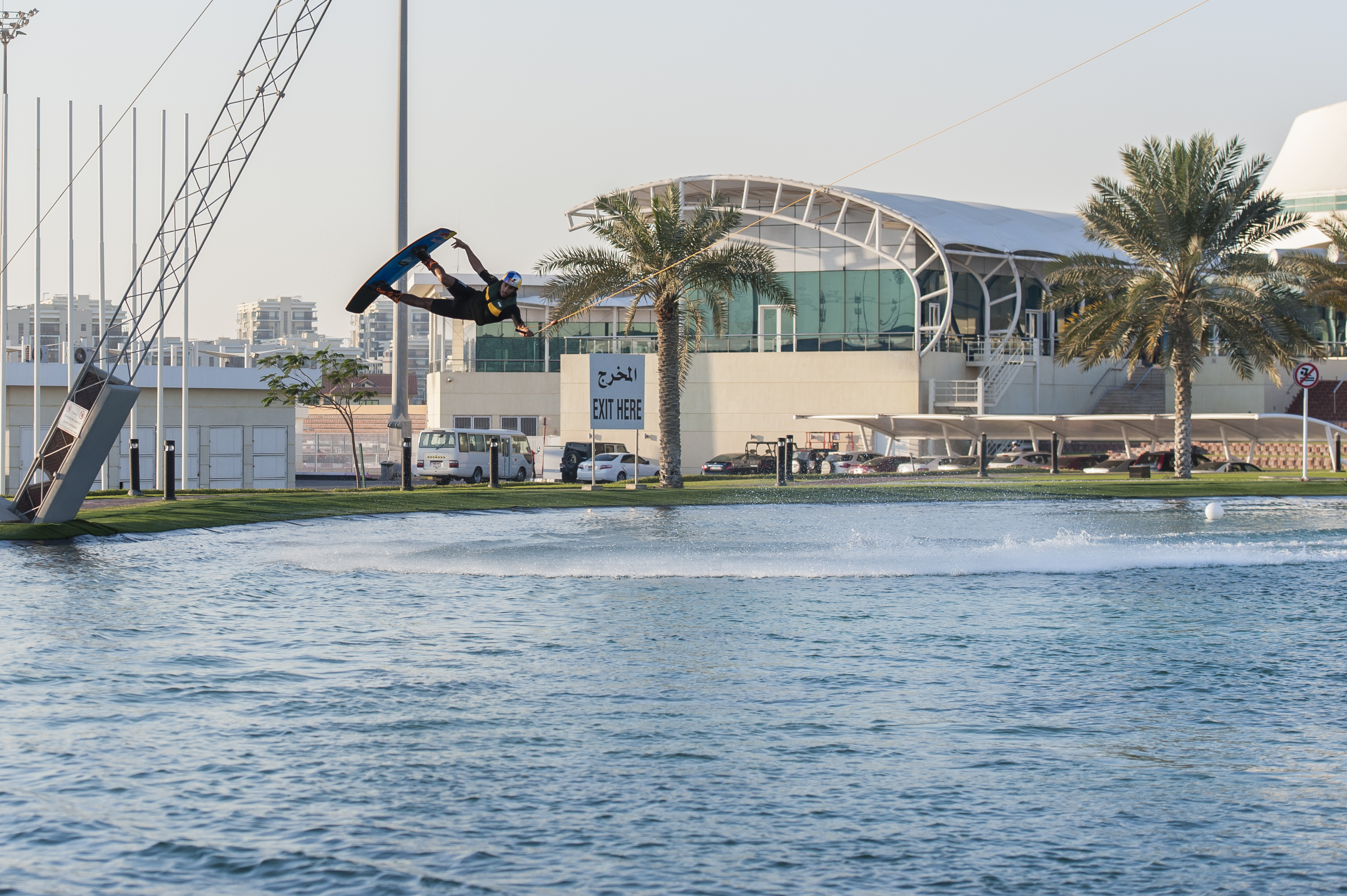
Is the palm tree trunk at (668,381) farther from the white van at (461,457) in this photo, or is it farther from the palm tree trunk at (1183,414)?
the palm tree trunk at (1183,414)

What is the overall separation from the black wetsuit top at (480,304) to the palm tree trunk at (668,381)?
67.0 feet

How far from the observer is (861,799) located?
23.1 feet

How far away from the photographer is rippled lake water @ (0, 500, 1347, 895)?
6.09 metres

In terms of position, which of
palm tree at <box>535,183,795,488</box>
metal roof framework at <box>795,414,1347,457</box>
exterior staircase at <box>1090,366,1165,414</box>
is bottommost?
metal roof framework at <box>795,414,1347,457</box>

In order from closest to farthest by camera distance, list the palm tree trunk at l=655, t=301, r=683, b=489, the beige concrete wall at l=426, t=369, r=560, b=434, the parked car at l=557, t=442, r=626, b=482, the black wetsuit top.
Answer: the black wetsuit top < the palm tree trunk at l=655, t=301, r=683, b=489 < the parked car at l=557, t=442, r=626, b=482 < the beige concrete wall at l=426, t=369, r=560, b=434

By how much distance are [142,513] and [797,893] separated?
20195mm

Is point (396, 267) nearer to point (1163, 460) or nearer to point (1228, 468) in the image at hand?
point (1228, 468)

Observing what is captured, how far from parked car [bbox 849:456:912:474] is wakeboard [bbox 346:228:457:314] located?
3582 centimetres

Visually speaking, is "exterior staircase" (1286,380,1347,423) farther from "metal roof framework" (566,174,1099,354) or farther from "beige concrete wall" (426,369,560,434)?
"beige concrete wall" (426,369,560,434)

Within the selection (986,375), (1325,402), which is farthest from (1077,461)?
(1325,402)

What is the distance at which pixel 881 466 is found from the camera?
173 feet

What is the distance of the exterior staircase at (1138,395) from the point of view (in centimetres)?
6184

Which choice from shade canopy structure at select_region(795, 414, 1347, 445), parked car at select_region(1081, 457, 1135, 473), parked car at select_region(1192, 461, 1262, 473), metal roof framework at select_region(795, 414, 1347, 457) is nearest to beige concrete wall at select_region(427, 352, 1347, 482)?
shade canopy structure at select_region(795, 414, 1347, 445)

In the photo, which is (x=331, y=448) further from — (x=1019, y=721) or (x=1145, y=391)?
(x=1019, y=721)
